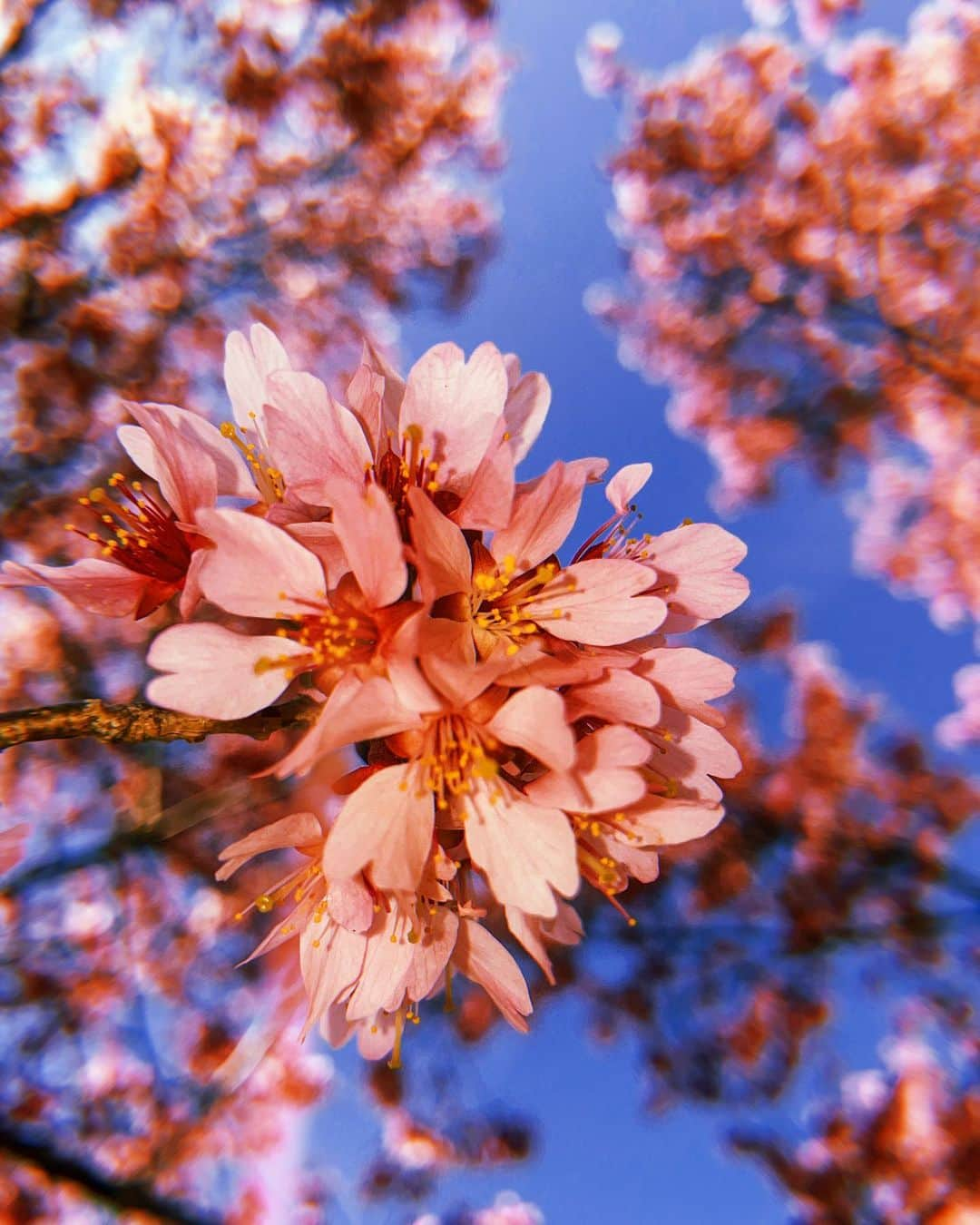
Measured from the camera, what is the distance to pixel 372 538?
684mm

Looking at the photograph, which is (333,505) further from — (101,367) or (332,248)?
(332,248)

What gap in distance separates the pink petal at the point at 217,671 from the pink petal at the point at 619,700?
0.32 meters

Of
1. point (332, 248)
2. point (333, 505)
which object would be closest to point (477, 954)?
point (333, 505)

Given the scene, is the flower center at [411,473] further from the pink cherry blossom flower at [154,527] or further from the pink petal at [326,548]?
the pink cherry blossom flower at [154,527]

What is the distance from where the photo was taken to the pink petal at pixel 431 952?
36.4 inches

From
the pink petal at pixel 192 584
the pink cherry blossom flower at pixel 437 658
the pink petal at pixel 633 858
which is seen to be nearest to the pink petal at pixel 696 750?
the pink cherry blossom flower at pixel 437 658

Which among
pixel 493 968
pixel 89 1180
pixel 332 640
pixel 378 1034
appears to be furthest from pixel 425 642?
pixel 89 1180

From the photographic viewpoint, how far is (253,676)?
0.76 meters

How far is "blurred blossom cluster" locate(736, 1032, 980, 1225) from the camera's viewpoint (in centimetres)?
374

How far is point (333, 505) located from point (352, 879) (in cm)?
45

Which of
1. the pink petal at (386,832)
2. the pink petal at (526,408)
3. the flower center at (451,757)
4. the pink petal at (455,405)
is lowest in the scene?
the pink petal at (386,832)

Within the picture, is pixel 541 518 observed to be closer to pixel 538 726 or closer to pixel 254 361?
pixel 538 726

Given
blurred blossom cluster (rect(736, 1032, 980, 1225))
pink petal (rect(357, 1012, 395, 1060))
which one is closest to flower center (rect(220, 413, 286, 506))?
pink petal (rect(357, 1012, 395, 1060))

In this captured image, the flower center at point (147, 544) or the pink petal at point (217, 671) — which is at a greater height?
the flower center at point (147, 544)
